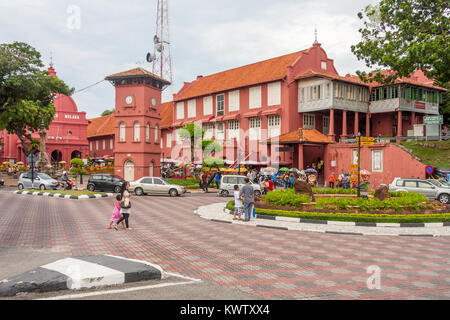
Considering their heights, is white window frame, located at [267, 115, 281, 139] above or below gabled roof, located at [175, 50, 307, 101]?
below

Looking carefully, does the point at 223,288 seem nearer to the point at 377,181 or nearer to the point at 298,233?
the point at 298,233

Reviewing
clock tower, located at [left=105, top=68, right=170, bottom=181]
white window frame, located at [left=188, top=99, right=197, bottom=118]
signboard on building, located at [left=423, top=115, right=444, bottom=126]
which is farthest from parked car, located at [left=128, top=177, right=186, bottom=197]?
white window frame, located at [left=188, top=99, right=197, bottom=118]

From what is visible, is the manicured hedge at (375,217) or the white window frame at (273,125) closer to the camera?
the manicured hedge at (375,217)

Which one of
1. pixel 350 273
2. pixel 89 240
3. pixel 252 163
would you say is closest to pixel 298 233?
pixel 350 273

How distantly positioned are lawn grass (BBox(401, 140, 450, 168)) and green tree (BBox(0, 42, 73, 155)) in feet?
90.0

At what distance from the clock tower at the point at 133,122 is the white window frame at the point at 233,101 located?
30.5ft

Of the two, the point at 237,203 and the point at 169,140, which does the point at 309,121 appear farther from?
the point at 237,203

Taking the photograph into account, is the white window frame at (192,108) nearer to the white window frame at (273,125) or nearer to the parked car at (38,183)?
the white window frame at (273,125)

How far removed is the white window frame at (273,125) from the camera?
1494 inches

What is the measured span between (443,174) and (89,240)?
26.9 meters

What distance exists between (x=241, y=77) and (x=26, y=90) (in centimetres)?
2956

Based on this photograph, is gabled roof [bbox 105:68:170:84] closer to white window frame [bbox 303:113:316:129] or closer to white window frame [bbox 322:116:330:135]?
white window frame [bbox 303:113:316:129]

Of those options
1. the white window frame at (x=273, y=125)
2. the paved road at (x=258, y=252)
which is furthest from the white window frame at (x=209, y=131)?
the paved road at (x=258, y=252)

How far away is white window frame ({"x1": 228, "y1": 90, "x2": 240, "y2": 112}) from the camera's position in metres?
42.2
